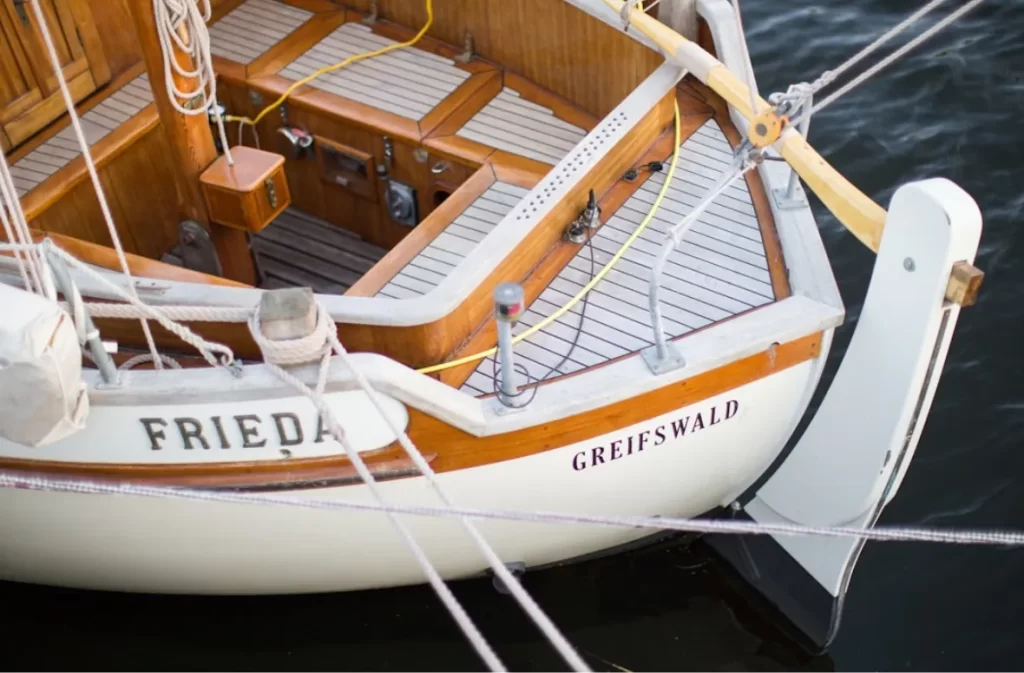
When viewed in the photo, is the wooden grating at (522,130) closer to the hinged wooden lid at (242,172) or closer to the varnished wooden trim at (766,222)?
the varnished wooden trim at (766,222)

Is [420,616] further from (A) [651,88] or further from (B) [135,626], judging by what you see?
(A) [651,88]

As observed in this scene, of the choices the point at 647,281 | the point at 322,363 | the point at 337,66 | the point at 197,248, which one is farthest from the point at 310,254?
the point at 322,363

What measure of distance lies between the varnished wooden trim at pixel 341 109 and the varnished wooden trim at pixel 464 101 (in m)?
0.09

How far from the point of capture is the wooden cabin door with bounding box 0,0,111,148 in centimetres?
531

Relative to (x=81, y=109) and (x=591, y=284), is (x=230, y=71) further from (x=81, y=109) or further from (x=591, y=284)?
(x=591, y=284)

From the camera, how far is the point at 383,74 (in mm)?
6004

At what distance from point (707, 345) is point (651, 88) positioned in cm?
151

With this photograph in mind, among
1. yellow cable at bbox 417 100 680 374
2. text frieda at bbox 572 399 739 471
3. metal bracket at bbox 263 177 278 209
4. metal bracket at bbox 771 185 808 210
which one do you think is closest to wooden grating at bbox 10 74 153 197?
metal bracket at bbox 263 177 278 209

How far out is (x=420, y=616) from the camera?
5.18m

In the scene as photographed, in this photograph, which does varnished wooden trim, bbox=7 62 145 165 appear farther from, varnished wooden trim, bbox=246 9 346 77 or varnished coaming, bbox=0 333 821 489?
varnished coaming, bbox=0 333 821 489

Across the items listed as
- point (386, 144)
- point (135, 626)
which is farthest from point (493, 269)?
point (135, 626)

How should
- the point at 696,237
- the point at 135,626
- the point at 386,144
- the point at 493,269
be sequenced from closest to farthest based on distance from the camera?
1. the point at 493,269
2. the point at 696,237
3. the point at 135,626
4. the point at 386,144

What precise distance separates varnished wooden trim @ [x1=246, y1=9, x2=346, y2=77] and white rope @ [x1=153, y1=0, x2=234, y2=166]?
53.0 inches

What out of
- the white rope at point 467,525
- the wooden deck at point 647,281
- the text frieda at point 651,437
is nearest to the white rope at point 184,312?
the white rope at point 467,525
